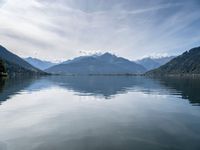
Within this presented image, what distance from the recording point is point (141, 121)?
1523 inches

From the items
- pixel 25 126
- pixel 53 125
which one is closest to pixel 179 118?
pixel 53 125

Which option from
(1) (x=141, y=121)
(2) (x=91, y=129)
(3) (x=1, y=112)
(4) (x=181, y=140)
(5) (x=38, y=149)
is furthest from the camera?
(3) (x=1, y=112)

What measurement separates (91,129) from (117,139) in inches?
235

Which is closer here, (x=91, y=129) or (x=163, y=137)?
(x=163, y=137)

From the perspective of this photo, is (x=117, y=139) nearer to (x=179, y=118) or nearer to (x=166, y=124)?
(x=166, y=124)

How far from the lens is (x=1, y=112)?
1784 inches

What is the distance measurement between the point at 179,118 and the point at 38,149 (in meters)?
26.4

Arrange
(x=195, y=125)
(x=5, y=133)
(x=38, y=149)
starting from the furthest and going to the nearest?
(x=195, y=125), (x=5, y=133), (x=38, y=149)

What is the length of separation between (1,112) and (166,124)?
3074 centimetres

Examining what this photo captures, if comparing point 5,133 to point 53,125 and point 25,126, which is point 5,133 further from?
point 53,125

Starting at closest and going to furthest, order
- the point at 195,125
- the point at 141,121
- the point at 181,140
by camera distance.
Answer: the point at 181,140 → the point at 195,125 → the point at 141,121

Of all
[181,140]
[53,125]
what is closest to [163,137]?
[181,140]

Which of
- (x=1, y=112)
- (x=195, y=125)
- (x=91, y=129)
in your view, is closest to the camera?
(x=91, y=129)

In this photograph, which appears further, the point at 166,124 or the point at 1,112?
the point at 1,112
